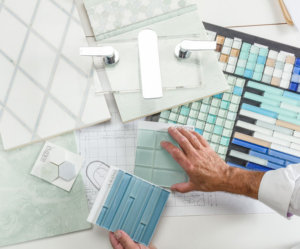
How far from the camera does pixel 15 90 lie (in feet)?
2.61

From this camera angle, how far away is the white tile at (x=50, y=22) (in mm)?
816

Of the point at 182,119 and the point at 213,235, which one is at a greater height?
the point at 182,119

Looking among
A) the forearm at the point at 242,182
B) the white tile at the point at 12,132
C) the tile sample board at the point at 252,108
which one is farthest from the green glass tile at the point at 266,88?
the white tile at the point at 12,132

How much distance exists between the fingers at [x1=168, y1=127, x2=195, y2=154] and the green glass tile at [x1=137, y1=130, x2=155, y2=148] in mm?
48

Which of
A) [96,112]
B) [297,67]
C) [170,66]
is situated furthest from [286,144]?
[96,112]

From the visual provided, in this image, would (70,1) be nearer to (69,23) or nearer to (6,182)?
(69,23)

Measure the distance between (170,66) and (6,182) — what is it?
18.8 inches

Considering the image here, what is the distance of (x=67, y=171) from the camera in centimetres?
79

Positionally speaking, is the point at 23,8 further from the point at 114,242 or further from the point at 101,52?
the point at 114,242

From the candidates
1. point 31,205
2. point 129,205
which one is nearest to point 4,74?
point 31,205

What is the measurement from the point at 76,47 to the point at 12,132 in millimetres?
256

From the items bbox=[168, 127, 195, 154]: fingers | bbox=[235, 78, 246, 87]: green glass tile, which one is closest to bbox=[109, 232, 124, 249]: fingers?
bbox=[168, 127, 195, 154]: fingers

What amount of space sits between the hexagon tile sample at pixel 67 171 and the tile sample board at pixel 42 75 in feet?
0.26

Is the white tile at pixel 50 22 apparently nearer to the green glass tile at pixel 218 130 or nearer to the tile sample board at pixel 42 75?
the tile sample board at pixel 42 75
